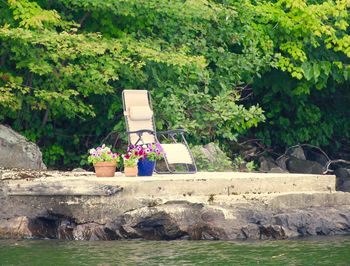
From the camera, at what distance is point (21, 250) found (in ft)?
36.6

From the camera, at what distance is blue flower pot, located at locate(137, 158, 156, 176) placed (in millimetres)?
13359

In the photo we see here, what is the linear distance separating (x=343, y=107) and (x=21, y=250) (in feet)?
41.5

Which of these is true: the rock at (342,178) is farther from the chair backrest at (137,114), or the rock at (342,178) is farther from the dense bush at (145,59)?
the chair backrest at (137,114)

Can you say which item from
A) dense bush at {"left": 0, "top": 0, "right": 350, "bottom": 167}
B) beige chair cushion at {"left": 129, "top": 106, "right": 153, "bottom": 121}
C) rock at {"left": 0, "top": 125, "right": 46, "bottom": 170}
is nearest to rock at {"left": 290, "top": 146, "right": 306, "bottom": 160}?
dense bush at {"left": 0, "top": 0, "right": 350, "bottom": 167}

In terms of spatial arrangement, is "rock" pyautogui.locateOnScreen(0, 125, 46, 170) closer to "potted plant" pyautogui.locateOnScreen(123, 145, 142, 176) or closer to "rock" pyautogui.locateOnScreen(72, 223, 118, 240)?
"potted plant" pyautogui.locateOnScreen(123, 145, 142, 176)

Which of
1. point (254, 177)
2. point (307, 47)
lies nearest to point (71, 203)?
point (254, 177)

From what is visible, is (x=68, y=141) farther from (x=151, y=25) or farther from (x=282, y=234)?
(x=282, y=234)

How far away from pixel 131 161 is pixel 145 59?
3.58 meters

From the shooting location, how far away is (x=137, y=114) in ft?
46.9

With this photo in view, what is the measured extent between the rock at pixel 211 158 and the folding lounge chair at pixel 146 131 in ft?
2.84

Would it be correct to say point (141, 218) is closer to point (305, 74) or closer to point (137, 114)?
point (137, 114)

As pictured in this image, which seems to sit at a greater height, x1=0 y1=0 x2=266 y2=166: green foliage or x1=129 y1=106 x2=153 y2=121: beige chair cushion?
x1=0 y1=0 x2=266 y2=166: green foliage

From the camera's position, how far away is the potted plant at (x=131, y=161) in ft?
43.5

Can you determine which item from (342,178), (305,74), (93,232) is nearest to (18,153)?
(93,232)
